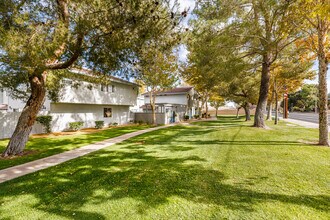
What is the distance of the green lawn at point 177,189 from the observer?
3348 mm

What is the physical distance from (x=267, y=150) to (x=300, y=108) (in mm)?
80939

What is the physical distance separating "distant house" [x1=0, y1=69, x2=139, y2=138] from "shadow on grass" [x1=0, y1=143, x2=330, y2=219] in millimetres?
8050

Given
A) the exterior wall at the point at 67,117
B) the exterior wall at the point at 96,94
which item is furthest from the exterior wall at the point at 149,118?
the exterior wall at the point at 96,94

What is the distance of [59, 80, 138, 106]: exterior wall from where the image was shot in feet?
48.9

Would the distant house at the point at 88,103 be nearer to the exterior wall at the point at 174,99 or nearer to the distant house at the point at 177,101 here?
the distant house at the point at 177,101

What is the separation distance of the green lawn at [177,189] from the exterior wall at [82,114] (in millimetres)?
10294

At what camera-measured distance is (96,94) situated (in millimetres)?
17516

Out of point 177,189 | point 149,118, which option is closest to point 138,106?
point 149,118

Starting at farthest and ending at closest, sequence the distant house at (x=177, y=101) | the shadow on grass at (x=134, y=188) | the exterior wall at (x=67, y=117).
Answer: the distant house at (x=177, y=101) < the exterior wall at (x=67, y=117) < the shadow on grass at (x=134, y=188)

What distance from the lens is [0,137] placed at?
11.6 meters

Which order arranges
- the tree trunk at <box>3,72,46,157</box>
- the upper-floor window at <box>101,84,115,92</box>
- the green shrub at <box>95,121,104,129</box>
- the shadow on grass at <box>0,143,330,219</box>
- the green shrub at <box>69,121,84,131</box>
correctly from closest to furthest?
1. the shadow on grass at <box>0,143,330,219</box>
2. the tree trunk at <box>3,72,46,157</box>
3. the green shrub at <box>69,121,84,131</box>
4. the green shrub at <box>95,121,104,129</box>
5. the upper-floor window at <box>101,84,115,92</box>

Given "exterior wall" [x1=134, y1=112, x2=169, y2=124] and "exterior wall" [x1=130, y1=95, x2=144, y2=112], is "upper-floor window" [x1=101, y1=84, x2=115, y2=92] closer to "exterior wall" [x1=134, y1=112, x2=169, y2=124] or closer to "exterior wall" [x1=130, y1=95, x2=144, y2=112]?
"exterior wall" [x1=134, y1=112, x2=169, y2=124]

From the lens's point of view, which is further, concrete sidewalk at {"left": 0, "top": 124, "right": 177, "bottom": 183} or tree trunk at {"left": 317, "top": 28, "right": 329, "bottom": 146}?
tree trunk at {"left": 317, "top": 28, "right": 329, "bottom": 146}

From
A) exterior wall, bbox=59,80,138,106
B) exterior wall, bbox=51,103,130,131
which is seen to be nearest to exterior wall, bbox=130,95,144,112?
exterior wall, bbox=51,103,130,131
